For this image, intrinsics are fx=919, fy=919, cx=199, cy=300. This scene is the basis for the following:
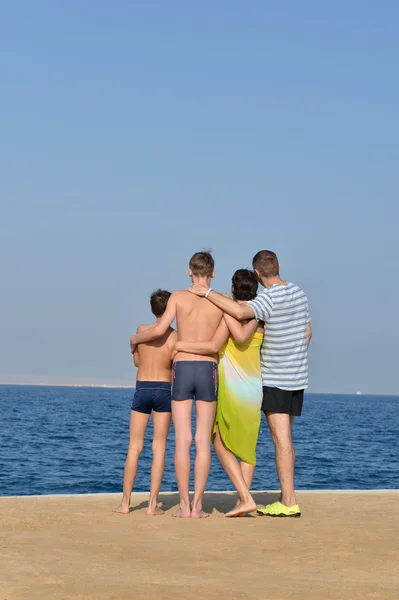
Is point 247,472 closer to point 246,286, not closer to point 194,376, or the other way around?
point 194,376

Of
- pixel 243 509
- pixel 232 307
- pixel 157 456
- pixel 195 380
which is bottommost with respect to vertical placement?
pixel 243 509

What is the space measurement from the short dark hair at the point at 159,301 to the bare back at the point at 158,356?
0.16 metres

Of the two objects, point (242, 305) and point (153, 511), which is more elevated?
point (242, 305)

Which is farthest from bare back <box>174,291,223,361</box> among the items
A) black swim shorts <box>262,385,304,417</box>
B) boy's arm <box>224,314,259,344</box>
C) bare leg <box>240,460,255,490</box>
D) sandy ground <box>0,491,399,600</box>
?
sandy ground <box>0,491,399,600</box>

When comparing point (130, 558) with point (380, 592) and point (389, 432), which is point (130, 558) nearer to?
point (380, 592)

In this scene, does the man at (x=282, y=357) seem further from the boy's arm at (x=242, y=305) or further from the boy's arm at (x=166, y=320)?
the boy's arm at (x=166, y=320)

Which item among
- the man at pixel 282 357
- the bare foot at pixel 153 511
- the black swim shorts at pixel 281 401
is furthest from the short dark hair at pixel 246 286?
the bare foot at pixel 153 511

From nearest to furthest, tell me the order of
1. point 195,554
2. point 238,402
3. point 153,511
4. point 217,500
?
point 195,554 → point 238,402 → point 153,511 → point 217,500

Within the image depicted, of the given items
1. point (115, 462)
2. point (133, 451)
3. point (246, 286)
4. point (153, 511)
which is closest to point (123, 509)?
point (153, 511)

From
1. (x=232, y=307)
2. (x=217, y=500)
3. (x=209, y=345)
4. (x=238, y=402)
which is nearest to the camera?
(x=232, y=307)

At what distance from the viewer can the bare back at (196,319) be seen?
7691 mm

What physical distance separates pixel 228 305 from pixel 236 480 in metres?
1.48

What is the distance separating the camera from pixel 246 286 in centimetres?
796

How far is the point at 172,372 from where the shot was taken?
7816 millimetres
